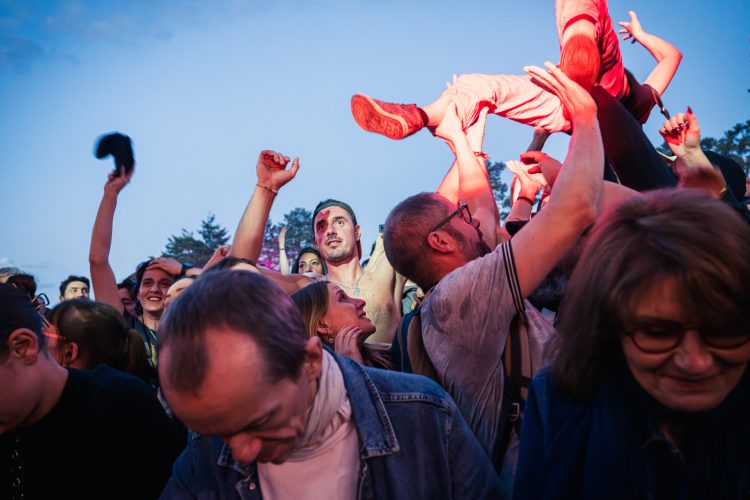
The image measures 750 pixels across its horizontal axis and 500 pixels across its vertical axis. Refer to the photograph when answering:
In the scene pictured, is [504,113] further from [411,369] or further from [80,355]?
[80,355]

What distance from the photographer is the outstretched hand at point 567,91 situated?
211 centimetres

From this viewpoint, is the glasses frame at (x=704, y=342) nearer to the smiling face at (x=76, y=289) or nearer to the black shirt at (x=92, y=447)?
the black shirt at (x=92, y=447)

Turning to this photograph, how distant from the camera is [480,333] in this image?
196 cm

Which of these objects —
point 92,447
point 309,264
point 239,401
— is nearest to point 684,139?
point 239,401

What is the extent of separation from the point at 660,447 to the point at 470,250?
4.21ft

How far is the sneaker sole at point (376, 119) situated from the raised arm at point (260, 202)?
0.56 metres

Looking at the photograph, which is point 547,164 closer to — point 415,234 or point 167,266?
point 415,234

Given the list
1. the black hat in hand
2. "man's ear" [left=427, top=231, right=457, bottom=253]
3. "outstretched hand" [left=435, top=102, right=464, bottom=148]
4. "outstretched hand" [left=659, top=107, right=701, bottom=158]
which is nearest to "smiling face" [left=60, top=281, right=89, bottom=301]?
the black hat in hand

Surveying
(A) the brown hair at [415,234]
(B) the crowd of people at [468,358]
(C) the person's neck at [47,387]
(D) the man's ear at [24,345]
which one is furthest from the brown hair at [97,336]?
(A) the brown hair at [415,234]

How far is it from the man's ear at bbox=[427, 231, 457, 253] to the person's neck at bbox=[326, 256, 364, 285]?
8.25 feet

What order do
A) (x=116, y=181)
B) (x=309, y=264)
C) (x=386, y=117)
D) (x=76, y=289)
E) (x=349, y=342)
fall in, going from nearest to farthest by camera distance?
1. (x=349, y=342)
2. (x=386, y=117)
3. (x=116, y=181)
4. (x=76, y=289)
5. (x=309, y=264)

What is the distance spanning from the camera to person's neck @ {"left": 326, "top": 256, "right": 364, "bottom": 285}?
4.92m

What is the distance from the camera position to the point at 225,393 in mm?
1247

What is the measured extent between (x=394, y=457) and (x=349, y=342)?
1.05 metres
